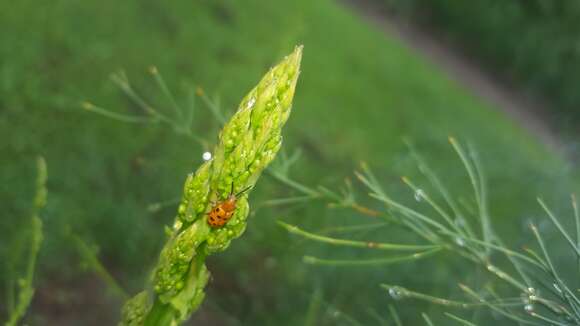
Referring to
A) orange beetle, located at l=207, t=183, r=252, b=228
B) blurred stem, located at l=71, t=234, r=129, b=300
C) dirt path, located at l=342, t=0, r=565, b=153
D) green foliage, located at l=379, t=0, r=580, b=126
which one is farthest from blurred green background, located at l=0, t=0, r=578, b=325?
green foliage, located at l=379, t=0, r=580, b=126

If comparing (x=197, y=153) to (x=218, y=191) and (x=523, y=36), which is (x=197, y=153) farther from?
(x=523, y=36)

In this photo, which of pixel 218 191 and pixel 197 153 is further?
pixel 197 153

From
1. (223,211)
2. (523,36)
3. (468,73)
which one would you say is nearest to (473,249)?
(223,211)

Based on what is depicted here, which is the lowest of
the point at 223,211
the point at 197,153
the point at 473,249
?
the point at 197,153

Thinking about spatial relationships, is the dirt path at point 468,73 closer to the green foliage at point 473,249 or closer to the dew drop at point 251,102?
the green foliage at point 473,249

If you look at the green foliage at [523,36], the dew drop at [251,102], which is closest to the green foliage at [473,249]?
the dew drop at [251,102]

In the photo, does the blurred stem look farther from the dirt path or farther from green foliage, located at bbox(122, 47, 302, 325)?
the dirt path

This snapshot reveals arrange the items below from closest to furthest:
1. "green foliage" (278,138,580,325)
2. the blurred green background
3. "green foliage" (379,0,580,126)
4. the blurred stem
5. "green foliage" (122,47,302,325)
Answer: "green foliage" (122,47,302,325) → "green foliage" (278,138,580,325) → the blurred stem → the blurred green background → "green foliage" (379,0,580,126)
